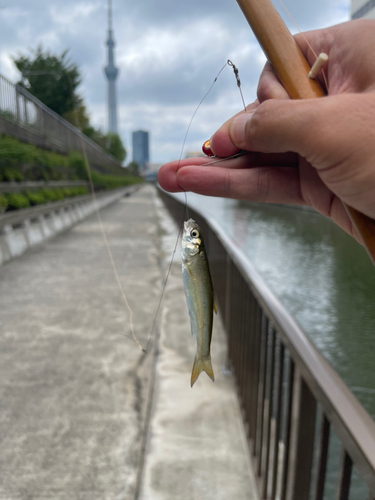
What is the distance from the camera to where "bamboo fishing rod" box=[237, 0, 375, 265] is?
0.75 metres

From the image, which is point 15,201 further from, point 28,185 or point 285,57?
point 285,57

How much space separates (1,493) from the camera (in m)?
3.04

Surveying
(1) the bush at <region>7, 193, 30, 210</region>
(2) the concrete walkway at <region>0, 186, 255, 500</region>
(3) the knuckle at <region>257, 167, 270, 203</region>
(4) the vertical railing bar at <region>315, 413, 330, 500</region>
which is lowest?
(2) the concrete walkway at <region>0, 186, 255, 500</region>

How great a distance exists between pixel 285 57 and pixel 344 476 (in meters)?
1.42

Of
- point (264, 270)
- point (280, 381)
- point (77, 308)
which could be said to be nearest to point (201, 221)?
point (77, 308)

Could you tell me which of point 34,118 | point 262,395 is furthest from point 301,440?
point 34,118

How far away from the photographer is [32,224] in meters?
12.1

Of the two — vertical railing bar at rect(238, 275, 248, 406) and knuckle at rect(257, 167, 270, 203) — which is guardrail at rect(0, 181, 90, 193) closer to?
vertical railing bar at rect(238, 275, 248, 406)

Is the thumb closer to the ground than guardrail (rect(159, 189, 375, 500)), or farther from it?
farther from it

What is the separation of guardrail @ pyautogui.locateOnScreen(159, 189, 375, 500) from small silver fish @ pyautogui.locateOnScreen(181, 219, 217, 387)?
0.84 meters

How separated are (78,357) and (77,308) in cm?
167

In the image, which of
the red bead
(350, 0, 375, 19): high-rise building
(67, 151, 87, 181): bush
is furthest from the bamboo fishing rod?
(67, 151, 87, 181): bush

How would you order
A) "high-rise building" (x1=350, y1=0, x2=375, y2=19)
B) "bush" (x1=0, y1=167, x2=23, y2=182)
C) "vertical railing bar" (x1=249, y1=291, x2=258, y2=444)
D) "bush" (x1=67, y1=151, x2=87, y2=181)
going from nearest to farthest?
1. "high-rise building" (x1=350, y1=0, x2=375, y2=19)
2. "vertical railing bar" (x1=249, y1=291, x2=258, y2=444)
3. "bush" (x1=0, y1=167, x2=23, y2=182)
4. "bush" (x1=67, y1=151, x2=87, y2=181)

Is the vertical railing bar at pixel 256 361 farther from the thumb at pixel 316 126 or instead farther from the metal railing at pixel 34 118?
the metal railing at pixel 34 118
